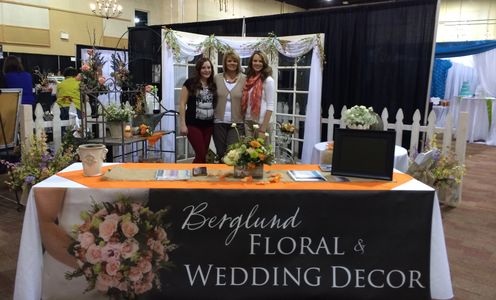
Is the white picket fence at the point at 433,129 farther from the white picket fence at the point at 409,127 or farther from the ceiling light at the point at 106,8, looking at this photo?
the ceiling light at the point at 106,8

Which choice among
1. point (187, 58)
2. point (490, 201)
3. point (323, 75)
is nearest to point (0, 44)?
point (187, 58)

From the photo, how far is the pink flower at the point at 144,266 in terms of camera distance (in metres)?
1.83

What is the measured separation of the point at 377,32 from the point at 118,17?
637 cm

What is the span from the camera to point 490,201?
4164 millimetres

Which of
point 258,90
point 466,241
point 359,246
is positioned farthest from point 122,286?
point 466,241

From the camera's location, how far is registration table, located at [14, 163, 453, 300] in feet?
6.01

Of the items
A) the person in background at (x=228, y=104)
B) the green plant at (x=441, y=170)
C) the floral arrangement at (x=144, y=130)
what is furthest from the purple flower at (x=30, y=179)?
the green plant at (x=441, y=170)

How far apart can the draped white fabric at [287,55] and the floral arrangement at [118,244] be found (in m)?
3.32

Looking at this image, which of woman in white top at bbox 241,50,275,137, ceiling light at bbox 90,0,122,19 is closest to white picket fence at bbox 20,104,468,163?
woman in white top at bbox 241,50,275,137

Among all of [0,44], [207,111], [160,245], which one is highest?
[0,44]

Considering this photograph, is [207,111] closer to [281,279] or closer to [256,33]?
[281,279]

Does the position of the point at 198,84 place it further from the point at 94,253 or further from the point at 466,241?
the point at 466,241

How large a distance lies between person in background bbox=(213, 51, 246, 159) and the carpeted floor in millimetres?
1634

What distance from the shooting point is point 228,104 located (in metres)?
3.44
